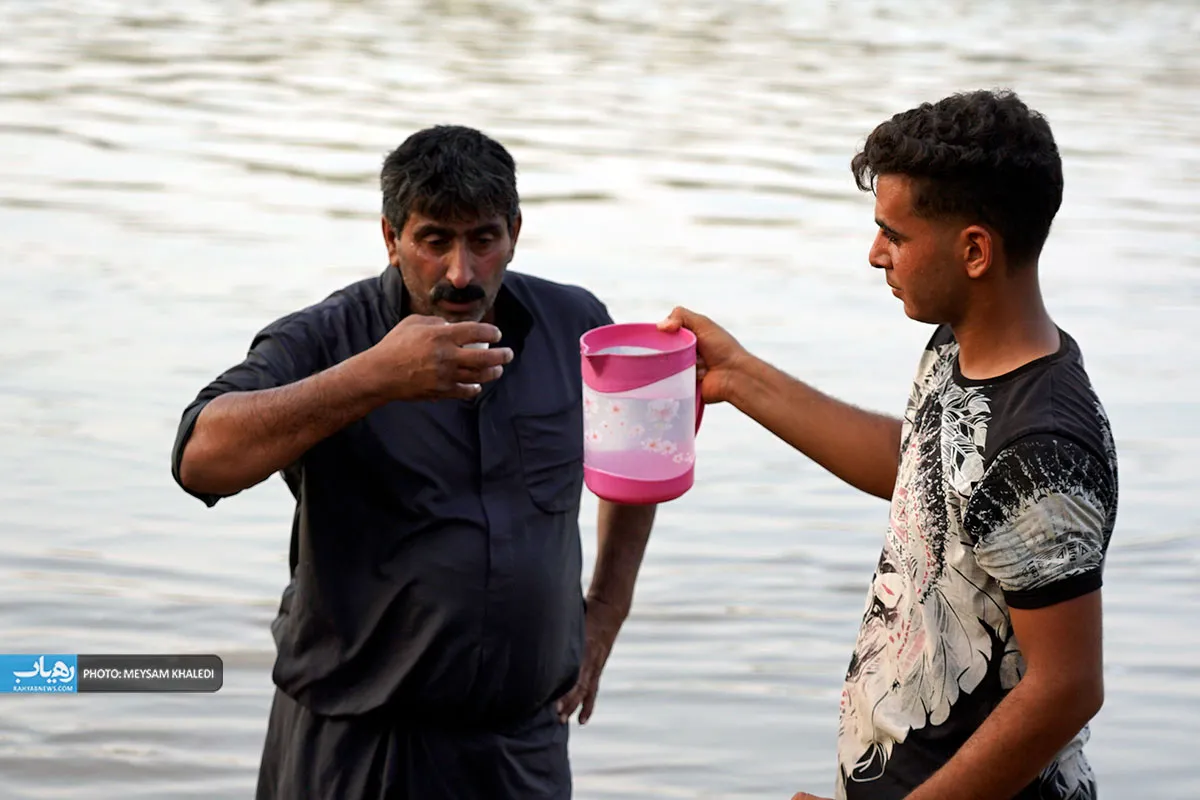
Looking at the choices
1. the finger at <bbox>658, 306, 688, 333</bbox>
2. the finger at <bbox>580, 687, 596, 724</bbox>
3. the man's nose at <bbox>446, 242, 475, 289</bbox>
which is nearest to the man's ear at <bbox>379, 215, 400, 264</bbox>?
the man's nose at <bbox>446, 242, 475, 289</bbox>

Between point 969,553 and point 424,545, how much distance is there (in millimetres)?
1251

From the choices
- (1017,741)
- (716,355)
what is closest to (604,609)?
(716,355)

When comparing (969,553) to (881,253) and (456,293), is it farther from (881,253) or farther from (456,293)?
(456,293)

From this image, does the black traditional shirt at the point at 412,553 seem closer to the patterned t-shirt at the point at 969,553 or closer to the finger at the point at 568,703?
the finger at the point at 568,703

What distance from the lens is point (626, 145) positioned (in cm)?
A: 1478

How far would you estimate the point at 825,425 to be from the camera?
3.50 m

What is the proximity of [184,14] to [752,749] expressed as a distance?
57.7 feet

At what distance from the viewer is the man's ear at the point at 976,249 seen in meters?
2.88

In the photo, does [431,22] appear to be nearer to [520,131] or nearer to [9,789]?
[520,131]

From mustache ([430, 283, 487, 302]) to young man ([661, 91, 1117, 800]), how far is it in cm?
91


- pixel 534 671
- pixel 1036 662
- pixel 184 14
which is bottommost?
pixel 184 14

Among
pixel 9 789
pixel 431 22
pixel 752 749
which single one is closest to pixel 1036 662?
pixel 752 749

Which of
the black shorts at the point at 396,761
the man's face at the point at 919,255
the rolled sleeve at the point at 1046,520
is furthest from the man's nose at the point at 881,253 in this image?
the black shorts at the point at 396,761

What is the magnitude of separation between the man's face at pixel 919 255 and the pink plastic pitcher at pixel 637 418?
0.55 meters
